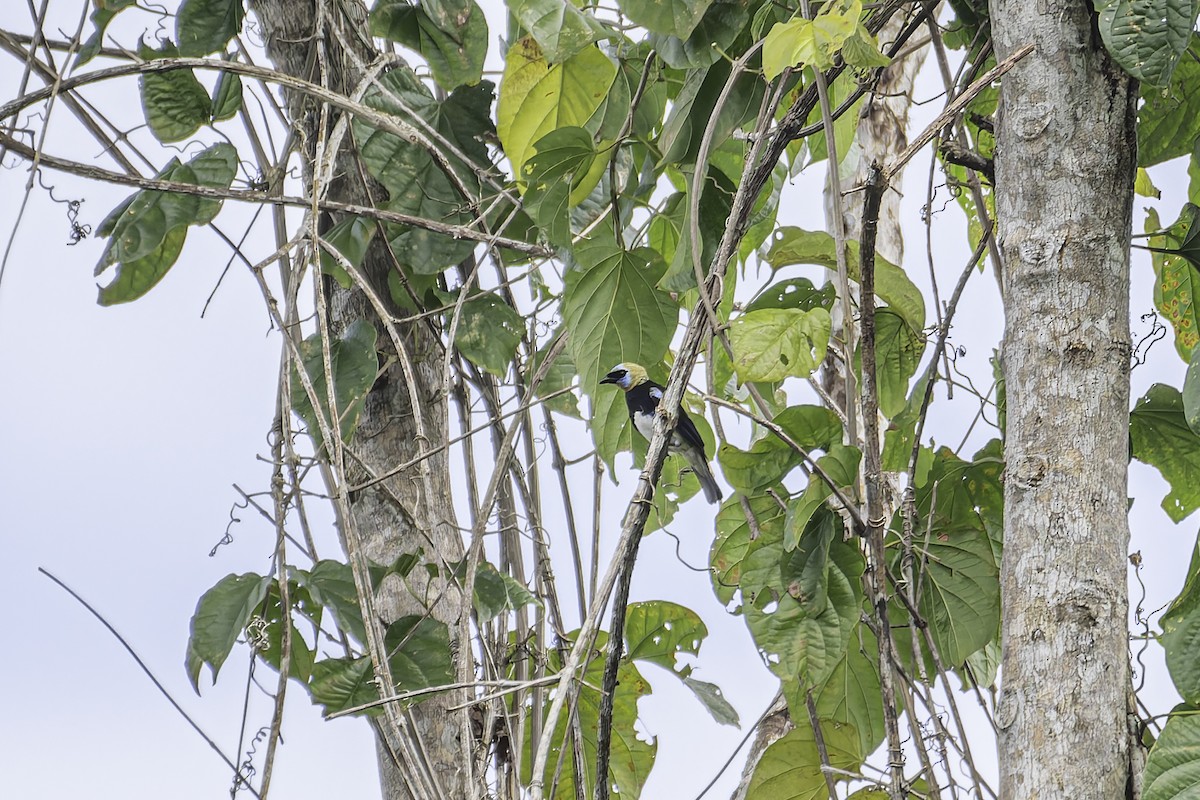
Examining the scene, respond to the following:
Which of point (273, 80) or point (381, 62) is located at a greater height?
point (381, 62)

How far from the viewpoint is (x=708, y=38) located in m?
1.54

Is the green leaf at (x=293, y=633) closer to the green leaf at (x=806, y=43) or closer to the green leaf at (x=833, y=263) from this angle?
the green leaf at (x=833, y=263)

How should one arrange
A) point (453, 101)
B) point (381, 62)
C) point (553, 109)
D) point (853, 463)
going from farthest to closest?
point (453, 101)
point (381, 62)
point (553, 109)
point (853, 463)

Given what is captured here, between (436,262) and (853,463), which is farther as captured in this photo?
(436,262)

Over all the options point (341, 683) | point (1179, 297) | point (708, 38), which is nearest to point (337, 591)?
point (341, 683)

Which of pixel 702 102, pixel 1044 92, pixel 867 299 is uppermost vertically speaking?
pixel 702 102

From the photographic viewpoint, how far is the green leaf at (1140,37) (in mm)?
1117

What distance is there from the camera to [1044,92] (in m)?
1.18

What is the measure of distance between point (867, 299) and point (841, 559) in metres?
0.44

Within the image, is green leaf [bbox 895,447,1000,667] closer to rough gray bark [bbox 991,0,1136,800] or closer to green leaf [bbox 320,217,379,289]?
rough gray bark [bbox 991,0,1136,800]

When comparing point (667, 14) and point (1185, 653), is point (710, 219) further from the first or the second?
point (1185, 653)

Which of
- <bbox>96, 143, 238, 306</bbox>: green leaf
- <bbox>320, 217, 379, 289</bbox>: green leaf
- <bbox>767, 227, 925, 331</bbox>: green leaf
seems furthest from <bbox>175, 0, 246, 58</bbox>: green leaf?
<bbox>767, 227, 925, 331</bbox>: green leaf

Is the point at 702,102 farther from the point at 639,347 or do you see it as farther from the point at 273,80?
the point at 273,80

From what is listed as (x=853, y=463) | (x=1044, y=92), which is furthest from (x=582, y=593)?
(x=1044, y=92)
